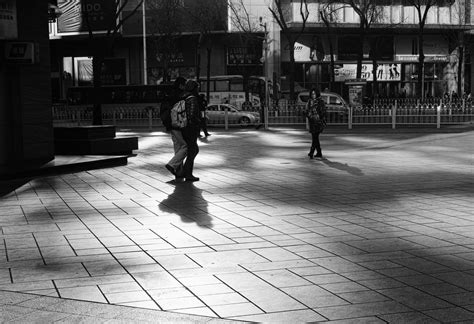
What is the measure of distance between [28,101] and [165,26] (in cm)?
3398

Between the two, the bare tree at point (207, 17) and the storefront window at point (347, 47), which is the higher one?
the bare tree at point (207, 17)

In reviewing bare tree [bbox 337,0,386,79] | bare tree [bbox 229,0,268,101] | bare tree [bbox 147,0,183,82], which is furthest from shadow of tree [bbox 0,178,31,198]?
bare tree [bbox 229,0,268,101]

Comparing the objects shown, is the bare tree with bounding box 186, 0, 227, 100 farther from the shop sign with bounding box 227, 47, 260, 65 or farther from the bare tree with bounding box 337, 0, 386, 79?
the bare tree with bounding box 337, 0, 386, 79

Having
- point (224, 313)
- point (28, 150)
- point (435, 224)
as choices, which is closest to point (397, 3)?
point (28, 150)

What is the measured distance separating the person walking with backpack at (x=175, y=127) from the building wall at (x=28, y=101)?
326cm

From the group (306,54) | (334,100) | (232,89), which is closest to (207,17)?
(232,89)

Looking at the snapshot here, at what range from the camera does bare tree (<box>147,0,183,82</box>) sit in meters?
45.9

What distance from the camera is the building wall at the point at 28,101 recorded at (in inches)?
505

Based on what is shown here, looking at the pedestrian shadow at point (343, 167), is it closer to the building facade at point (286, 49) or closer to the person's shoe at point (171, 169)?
the person's shoe at point (171, 169)

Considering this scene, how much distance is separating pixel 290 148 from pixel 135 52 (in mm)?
36999

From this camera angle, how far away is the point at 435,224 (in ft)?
24.7

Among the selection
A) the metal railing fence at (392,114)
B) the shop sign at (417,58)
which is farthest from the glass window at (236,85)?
the shop sign at (417,58)

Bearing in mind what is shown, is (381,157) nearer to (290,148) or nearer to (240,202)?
(290,148)

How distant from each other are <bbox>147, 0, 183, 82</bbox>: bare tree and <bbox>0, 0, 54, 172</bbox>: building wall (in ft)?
107
